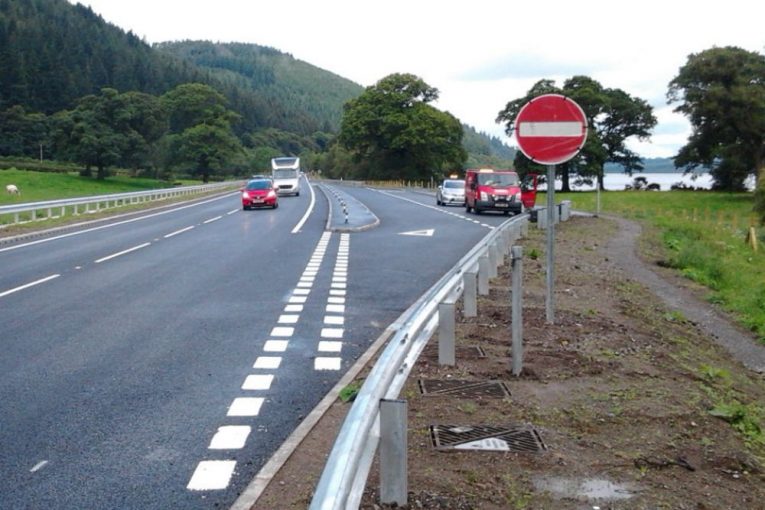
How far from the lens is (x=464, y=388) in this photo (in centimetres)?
726

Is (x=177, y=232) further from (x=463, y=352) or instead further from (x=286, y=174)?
(x=286, y=174)

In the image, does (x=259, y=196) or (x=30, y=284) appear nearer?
(x=30, y=284)

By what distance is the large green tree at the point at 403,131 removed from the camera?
359ft

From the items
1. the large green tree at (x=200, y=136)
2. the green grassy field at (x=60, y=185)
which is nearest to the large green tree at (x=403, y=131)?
the large green tree at (x=200, y=136)

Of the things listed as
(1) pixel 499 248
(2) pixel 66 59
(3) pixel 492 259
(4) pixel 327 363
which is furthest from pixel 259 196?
(2) pixel 66 59

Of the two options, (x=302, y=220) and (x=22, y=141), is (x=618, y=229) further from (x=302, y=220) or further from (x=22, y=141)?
(x=22, y=141)

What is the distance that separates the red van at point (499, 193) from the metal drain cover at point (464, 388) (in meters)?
31.0

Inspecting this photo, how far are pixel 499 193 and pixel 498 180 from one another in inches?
36.3

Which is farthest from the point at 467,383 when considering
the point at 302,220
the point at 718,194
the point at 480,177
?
the point at 718,194

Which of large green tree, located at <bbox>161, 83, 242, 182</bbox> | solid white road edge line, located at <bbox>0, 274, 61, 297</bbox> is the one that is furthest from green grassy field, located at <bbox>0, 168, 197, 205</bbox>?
solid white road edge line, located at <bbox>0, 274, 61, 297</bbox>

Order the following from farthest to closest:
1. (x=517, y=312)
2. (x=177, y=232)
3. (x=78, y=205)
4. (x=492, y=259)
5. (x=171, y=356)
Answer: (x=78, y=205) < (x=177, y=232) < (x=492, y=259) < (x=171, y=356) < (x=517, y=312)

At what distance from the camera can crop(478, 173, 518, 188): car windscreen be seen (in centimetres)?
3866

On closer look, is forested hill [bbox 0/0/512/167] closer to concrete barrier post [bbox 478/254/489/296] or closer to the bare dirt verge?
concrete barrier post [bbox 478/254/489/296]

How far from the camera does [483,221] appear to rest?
111 feet
